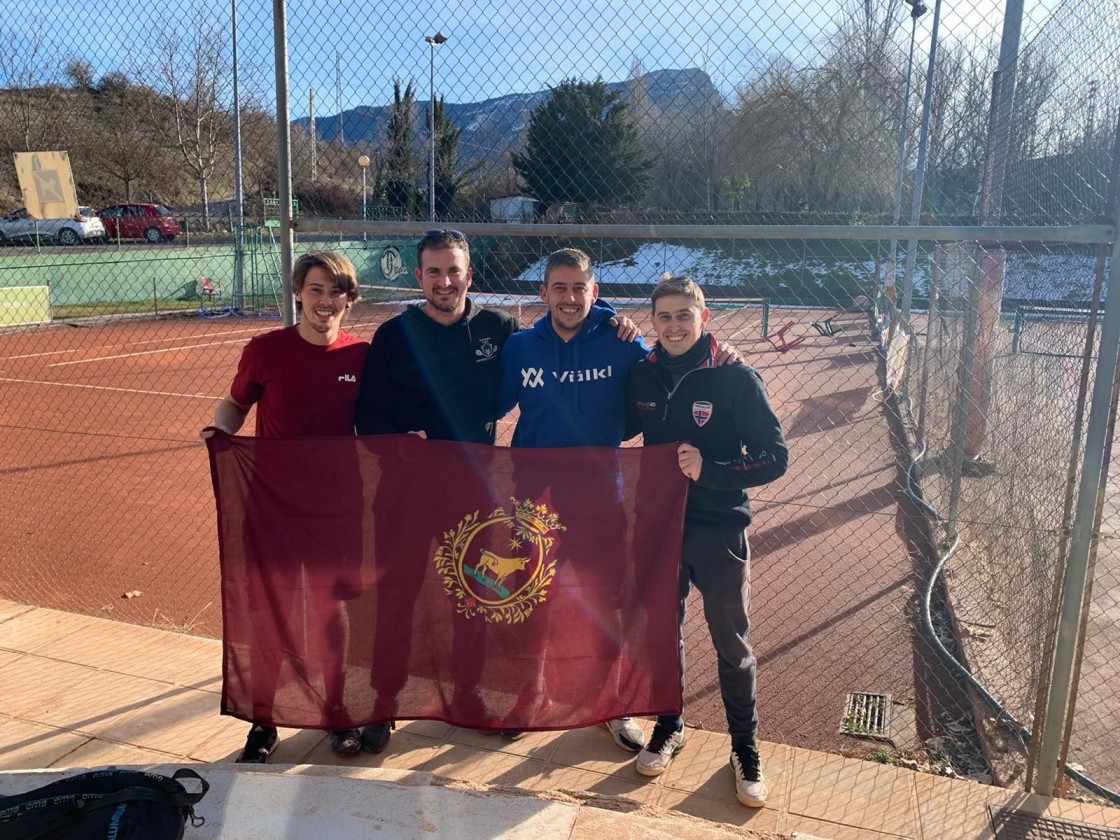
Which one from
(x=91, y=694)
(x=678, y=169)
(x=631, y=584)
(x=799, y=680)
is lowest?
(x=799, y=680)

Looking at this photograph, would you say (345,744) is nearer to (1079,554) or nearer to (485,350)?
(485,350)

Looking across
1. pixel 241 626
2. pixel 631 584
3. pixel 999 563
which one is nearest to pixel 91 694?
pixel 241 626

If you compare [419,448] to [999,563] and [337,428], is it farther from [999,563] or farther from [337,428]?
[999,563]

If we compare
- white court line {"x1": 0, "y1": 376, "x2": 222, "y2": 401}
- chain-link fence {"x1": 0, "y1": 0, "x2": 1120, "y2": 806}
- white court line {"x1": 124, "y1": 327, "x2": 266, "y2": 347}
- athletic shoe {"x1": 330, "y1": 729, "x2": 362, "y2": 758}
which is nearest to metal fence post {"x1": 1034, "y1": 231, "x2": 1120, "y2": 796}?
chain-link fence {"x1": 0, "y1": 0, "x2": 1120, "y2": 806}

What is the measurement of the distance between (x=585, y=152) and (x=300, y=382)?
2423 mm

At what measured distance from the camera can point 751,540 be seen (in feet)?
24.2

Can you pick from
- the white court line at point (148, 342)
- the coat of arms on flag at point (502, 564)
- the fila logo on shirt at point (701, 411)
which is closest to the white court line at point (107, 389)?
the white court line at point (148, 342)

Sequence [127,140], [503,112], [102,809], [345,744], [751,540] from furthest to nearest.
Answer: [127,140], [751,540], [503,112], [345,744], [102,809]

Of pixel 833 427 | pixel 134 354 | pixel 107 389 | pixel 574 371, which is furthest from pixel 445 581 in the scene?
pixel 134 354

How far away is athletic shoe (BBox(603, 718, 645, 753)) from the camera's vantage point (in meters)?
3.69

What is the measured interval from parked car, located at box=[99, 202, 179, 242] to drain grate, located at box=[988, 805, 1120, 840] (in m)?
32.3

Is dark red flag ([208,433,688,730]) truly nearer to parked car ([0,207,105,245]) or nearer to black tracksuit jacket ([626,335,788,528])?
black tracksuit jacket ([626,335,788,528])

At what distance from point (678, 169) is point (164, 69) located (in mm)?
4893

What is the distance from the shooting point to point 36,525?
736 cm
